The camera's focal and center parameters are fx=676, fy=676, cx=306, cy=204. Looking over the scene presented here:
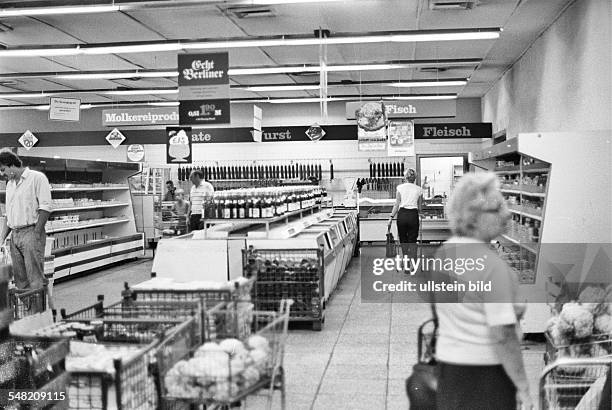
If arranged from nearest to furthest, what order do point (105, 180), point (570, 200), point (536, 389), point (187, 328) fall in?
point (187, 328) < point (536, 389) < point (570, 200) < point (105, 180)

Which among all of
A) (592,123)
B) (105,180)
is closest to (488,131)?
(592,123)

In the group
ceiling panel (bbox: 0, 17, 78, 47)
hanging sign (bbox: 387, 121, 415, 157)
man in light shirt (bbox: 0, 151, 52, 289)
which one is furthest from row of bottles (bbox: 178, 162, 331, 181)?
man in light shirt (bbox: 0, 151, 52, 289)

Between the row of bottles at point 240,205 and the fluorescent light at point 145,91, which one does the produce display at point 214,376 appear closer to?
the row of bottles at point 240,205

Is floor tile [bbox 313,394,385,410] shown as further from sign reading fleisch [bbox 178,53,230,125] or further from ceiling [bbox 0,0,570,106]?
sign reading fleisch [bbox 178,53,230,125]

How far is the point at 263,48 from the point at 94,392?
1048 cm

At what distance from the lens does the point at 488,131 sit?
15156 mm

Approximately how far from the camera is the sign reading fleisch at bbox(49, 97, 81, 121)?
547 inches

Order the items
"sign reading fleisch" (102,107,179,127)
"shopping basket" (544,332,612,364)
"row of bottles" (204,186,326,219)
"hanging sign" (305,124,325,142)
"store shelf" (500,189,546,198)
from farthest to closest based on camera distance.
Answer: "hanging sign" (305,124,325,142) < "sign reading fleisch" (102,107,179,127) < "row of bottles" (204,186,326,219) < "store shelf" (500,189,546,198) < "shopping basket" (544,332,612,364)

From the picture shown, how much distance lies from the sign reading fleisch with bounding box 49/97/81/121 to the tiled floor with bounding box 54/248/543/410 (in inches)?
201

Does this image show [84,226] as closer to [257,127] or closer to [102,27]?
[102,27]

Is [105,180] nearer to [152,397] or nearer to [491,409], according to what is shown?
[152,397]

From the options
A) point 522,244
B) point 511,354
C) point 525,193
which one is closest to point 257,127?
point 525,193

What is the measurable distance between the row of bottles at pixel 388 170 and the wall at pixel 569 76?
4.88 m

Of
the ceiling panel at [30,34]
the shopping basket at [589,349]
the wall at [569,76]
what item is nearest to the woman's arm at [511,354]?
the shopping basket at [589,349]
